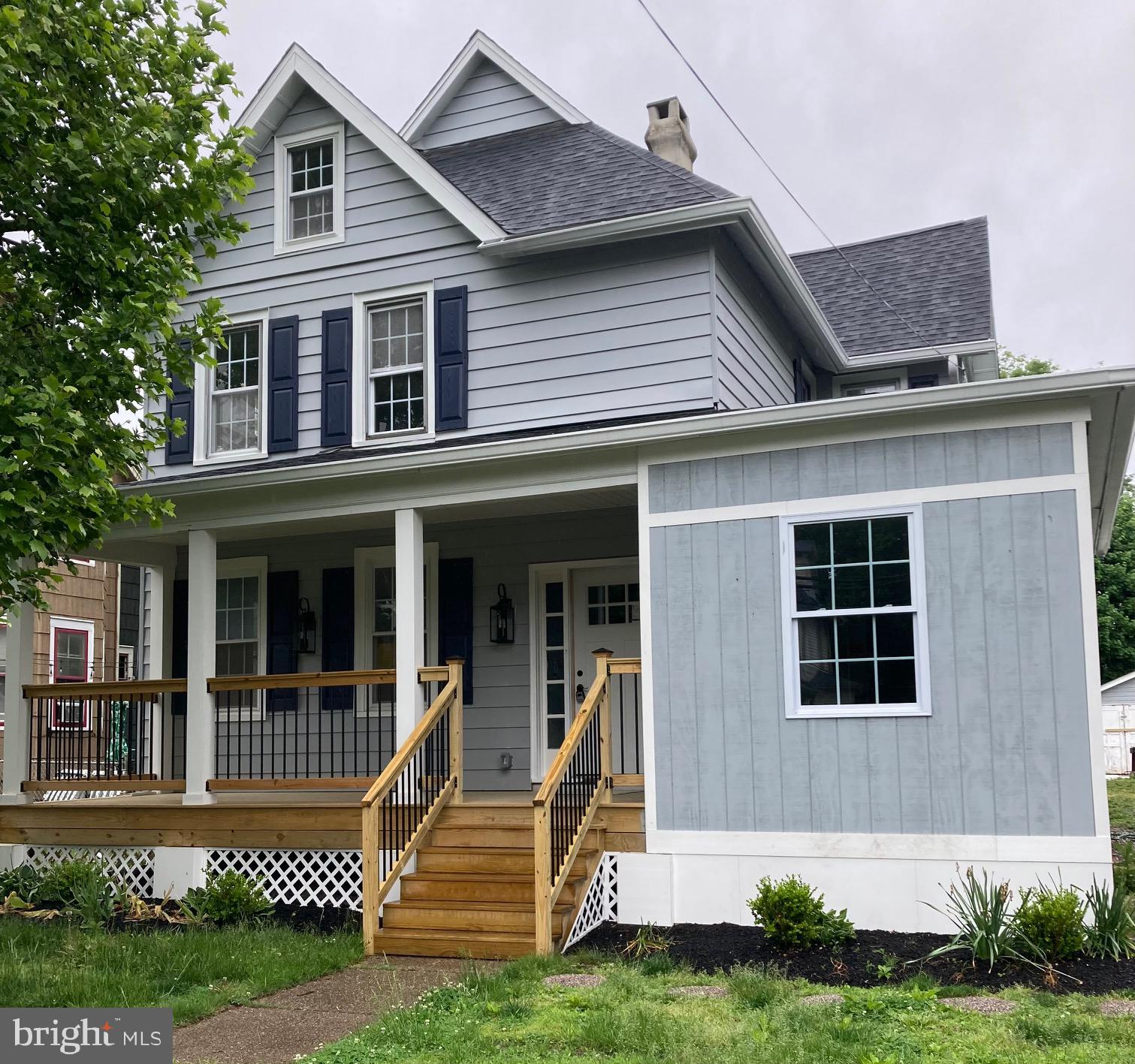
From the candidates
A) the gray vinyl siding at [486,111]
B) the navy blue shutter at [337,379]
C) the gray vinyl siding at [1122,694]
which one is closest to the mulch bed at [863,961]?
the navy blue shutter at [337,379]

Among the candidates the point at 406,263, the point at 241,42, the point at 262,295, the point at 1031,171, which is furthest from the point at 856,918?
the point at 1031,171

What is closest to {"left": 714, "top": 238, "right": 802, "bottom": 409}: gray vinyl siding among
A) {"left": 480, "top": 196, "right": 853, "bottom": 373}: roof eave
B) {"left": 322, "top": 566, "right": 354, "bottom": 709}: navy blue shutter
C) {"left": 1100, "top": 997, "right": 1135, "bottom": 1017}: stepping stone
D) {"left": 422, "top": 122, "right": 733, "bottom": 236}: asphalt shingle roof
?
{"left": 480, "top": 196, "right": 853, "bottom": 373}: roof eave

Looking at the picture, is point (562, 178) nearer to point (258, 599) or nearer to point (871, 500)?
point (258, 599)

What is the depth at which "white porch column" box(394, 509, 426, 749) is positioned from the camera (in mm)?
9945

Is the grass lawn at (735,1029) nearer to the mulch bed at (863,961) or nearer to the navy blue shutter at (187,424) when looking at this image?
the mulch bed at (863,961)

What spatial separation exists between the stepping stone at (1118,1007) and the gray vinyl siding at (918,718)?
152 centimetres

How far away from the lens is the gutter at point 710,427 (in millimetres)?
7938

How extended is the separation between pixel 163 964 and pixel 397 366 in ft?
21.0

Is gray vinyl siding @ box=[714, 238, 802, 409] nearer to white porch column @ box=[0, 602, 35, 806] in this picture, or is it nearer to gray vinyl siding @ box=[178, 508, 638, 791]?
gray vinyl siding @ box=[178, 508, 638, 791]

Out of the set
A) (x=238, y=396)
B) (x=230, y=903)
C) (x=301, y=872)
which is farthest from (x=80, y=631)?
(x=230, y=903)

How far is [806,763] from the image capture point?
336 inches

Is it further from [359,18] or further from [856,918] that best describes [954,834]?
[359,18]

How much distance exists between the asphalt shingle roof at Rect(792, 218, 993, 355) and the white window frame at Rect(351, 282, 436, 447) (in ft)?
19.9

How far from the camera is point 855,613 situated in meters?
8.51
